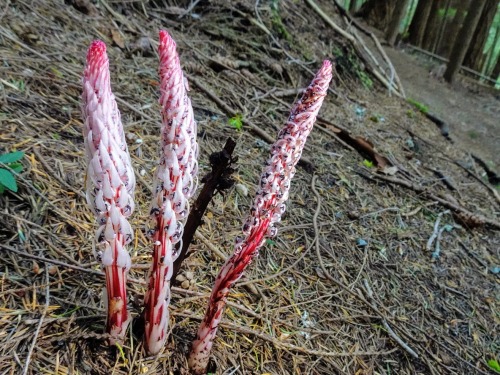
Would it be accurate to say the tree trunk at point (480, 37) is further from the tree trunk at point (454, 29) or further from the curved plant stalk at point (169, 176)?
the curved plant stalk at point (169, 176)

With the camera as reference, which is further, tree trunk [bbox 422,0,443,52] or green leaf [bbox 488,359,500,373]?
tree trunk [bbox 422,0,443,52]

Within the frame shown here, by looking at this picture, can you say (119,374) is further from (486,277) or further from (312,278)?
(486,277)

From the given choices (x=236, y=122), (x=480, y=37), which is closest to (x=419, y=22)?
(x=480, y=37)

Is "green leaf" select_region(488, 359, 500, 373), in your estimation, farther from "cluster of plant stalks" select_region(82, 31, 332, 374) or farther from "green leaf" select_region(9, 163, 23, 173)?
"green leaf" select_region(9, 163, 23, 173)

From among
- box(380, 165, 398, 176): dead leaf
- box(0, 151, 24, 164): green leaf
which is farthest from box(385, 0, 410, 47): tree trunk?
box(0, 151, 24, 164): green leaf

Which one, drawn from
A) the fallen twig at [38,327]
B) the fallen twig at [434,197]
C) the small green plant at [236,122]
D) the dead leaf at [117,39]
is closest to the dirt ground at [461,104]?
the fallen twig at [434,197]
